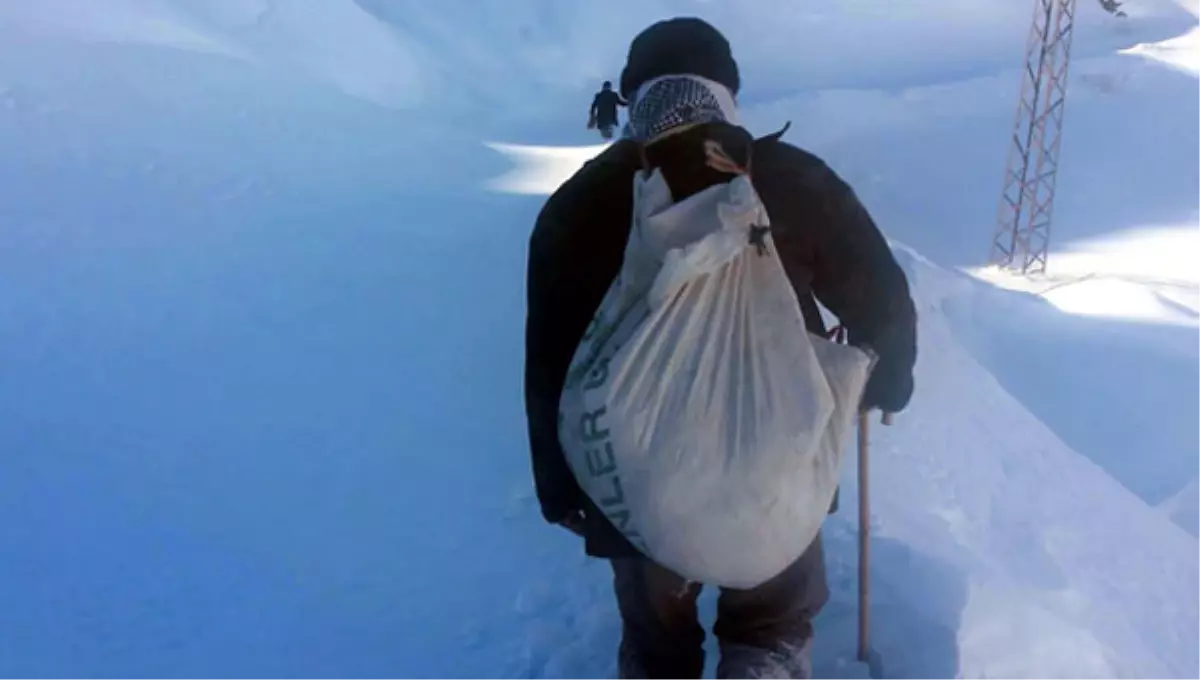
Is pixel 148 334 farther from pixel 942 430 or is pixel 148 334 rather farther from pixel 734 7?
pixel 734 7

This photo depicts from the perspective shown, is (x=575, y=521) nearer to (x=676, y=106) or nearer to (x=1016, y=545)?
(x=676, y=106)

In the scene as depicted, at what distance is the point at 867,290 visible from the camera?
Answer: 1.61 meters

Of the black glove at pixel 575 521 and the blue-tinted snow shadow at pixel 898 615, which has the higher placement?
the black glove at pixel 575 521

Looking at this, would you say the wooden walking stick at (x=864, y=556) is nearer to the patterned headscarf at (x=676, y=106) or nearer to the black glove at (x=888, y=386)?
the black glove at (x=888, y=386)

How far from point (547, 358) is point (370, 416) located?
306cm

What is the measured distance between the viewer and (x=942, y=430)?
3791mm

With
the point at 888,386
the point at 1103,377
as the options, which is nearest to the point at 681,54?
the point at 888,386

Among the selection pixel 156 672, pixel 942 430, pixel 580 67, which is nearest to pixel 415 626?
pixel 156 672

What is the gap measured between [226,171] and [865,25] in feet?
71.4

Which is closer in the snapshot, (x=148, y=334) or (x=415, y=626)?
(x=415, y=626)

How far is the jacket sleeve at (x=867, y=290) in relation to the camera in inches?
61.2

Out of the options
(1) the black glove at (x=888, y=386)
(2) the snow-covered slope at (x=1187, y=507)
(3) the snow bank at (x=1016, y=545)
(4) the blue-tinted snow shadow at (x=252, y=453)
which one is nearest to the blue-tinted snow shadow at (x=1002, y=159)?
(2) the snow-covered slope at (x=1187, y=507)

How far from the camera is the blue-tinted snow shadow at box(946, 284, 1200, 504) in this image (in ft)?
20.4

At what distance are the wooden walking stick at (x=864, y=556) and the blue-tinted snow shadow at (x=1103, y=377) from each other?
431cm
